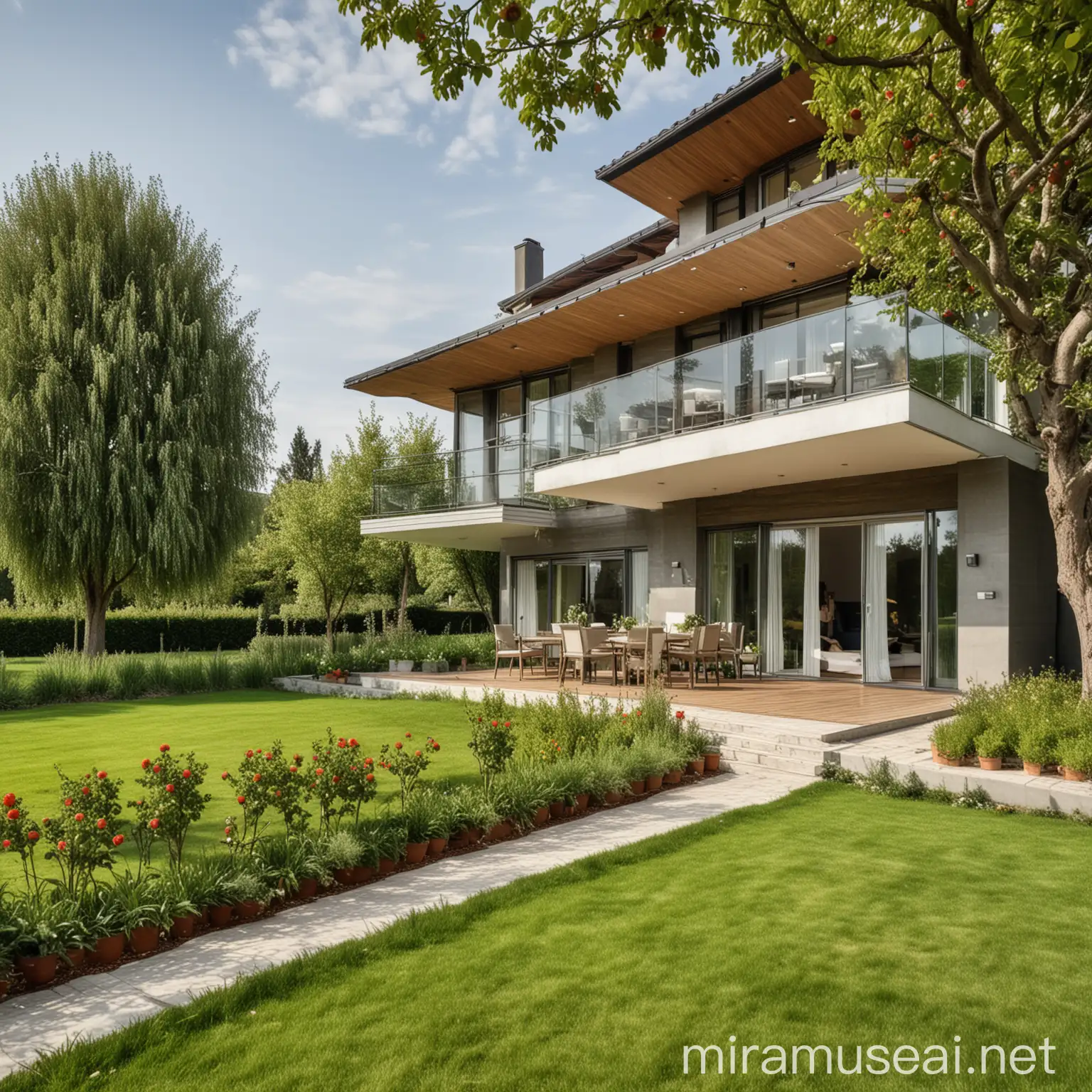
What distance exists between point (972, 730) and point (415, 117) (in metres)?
8.39

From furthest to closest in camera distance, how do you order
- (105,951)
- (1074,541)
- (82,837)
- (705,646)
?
(705,646) → (1074,541) → (82,837) → (105,951)

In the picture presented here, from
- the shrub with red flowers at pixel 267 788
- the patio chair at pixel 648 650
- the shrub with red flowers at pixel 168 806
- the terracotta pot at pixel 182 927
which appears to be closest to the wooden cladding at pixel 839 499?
the patio chair at pixel 648 650

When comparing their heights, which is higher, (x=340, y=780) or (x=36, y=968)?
(x=340, y=780)

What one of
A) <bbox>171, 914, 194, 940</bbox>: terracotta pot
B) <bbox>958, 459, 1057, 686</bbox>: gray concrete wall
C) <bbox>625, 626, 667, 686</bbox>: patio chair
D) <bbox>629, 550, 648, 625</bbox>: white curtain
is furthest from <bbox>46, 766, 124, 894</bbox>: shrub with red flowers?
<bbox>629, 550, 648, 625</bbox>: white curtain

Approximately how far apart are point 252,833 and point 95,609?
13.5m

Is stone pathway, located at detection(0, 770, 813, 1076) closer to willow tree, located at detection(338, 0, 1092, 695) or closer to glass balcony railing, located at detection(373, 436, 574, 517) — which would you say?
willow tree, located at detection(338, 0, 1092, 695)

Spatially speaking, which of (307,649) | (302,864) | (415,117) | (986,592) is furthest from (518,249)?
(302,864)

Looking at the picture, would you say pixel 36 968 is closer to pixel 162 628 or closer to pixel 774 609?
pixel 774 609

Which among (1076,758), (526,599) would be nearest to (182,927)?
(1076,758)

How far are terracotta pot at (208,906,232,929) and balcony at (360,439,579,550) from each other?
12872 millimetres

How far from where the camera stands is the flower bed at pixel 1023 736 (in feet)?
22.6

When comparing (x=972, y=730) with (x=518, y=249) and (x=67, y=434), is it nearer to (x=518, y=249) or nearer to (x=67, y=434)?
(x=67, y=434)

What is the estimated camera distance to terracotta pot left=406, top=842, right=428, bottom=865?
520cm

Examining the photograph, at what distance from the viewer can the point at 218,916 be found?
4176 mm
